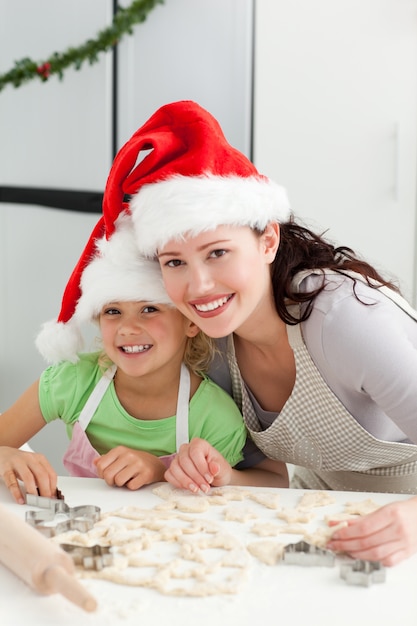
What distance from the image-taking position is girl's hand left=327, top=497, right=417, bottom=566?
1.02 meters

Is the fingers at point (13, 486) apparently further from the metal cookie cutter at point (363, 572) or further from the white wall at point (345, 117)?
the white wall at point (345, 117)

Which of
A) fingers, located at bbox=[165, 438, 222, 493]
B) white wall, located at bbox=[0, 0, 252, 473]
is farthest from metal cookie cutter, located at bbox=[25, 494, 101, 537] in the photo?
white wall, located at bbox=[0, 0, 252, 473]

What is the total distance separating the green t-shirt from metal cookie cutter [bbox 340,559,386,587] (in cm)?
59

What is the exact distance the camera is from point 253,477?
153cm

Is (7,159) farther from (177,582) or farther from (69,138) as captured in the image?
(177,582)

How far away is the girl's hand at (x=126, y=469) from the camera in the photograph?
130 centimetres

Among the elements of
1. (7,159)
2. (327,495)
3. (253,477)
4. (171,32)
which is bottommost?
(253,477)

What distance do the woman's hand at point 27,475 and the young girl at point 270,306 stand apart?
19 cm

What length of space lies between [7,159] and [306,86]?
1403mm

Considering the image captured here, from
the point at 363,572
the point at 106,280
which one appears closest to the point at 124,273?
the point at 106,280

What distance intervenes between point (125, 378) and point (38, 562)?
2.44 feet

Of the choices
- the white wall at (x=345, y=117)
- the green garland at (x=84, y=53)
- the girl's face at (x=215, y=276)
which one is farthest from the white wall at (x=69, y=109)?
the girl's face at (x=215, y=276)

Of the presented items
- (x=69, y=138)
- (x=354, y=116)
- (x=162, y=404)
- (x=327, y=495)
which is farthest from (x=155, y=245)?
(x=69, y=138)

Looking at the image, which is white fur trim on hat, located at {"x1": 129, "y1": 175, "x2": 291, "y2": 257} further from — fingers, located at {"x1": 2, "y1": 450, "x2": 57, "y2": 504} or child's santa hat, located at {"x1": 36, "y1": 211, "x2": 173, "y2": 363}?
fingers, located at {"x1": 2, "y1": 450, "x2": 57, "y2": 504}
